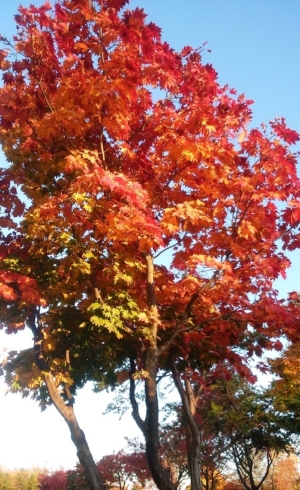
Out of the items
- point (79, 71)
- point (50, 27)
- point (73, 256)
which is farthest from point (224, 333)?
point (50, 27)

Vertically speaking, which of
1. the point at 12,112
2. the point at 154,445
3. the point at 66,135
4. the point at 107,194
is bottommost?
the point at 154,445

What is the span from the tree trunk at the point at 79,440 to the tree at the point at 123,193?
2 centimetres

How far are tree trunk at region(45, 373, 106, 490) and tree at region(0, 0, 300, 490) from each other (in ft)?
0.07

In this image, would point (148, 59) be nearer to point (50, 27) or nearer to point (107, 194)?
point (50, 27)

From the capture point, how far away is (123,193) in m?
5.32

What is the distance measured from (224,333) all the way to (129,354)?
6.28 feet

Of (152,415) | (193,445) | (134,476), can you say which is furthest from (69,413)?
(134,476)

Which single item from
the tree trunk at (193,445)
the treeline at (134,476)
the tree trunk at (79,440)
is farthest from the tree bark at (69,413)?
the treeline at (134,476)

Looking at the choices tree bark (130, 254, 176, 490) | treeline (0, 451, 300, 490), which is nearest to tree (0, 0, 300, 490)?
tree bark (130, 254, 176, 490)

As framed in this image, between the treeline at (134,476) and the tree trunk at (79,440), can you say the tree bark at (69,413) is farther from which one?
the treeline at (134,476)

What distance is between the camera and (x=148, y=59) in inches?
236

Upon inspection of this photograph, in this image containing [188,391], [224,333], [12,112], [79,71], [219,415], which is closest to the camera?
[79,71]

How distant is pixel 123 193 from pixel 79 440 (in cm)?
415

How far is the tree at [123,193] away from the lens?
19.1 feet
